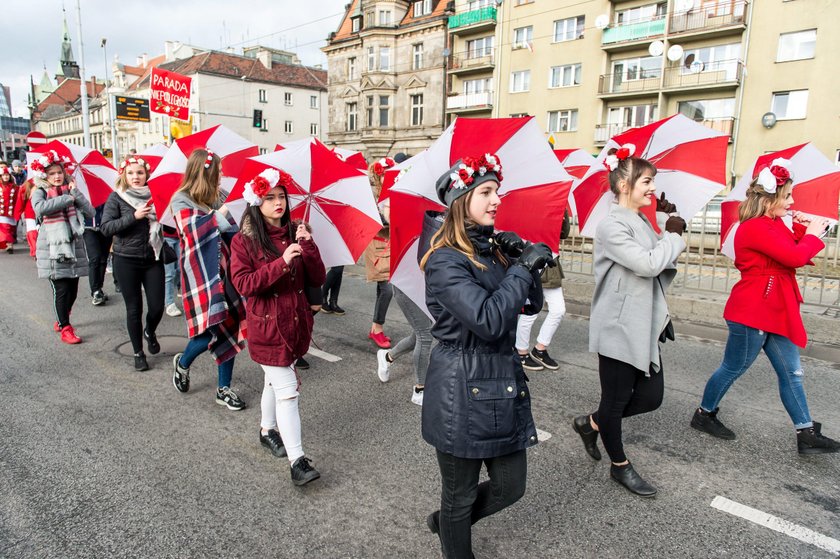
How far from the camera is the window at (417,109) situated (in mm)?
37463

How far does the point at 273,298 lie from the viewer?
3402 mm

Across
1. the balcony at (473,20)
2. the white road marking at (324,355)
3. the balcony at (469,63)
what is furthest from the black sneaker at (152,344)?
the balcony at (473,20)

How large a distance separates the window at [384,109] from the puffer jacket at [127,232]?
115 feet

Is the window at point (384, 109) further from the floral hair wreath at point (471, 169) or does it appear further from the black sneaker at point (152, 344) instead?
the floral hair wreath at point (471, 169)

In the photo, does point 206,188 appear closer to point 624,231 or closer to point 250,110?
point 624,231

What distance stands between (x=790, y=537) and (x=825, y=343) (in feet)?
15.0

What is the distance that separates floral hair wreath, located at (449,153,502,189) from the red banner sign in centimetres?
1624

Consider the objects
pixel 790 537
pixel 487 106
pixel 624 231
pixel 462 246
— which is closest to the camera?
pixel 462 246

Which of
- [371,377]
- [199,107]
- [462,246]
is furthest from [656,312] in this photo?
[199,107]

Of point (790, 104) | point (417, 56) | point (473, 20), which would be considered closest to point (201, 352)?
point (790, 104)

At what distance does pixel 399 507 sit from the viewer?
Result: 3.20m

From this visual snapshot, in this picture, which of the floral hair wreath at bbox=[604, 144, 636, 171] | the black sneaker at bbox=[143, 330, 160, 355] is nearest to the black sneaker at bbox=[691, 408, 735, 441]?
the floral hair wreath at bbox=[604, 144, 636, 171]

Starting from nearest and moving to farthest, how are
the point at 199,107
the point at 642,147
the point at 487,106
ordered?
the point at 642,147, the point at 487,106, the point at 199,107

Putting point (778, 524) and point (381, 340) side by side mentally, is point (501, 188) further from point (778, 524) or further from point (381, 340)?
point (381, 340)
